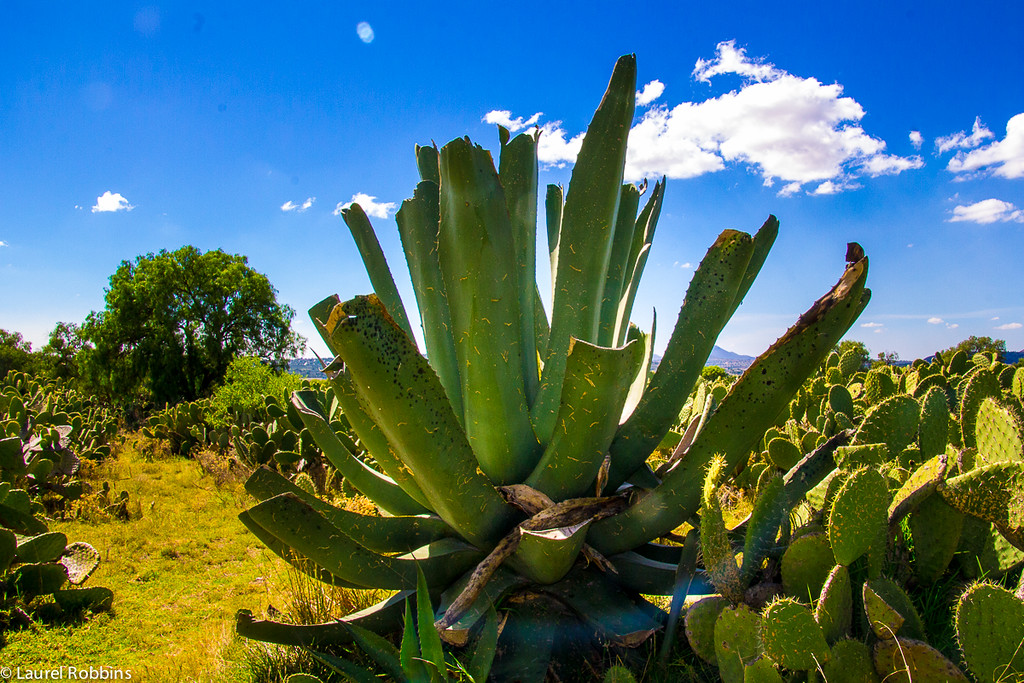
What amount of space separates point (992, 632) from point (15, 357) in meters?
34.9

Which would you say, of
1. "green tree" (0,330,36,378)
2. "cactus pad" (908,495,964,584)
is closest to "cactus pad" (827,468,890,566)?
"cactus pad" (908,495,964,584)

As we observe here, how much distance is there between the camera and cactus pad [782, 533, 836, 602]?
4.13 feet

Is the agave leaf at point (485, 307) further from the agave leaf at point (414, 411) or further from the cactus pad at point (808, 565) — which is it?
the cactus pad at point (808, 565)

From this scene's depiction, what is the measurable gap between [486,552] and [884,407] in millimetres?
1429

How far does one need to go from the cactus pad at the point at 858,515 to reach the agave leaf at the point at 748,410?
8.4 inches

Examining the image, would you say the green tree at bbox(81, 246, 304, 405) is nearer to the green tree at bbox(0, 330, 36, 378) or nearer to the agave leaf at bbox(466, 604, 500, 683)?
the green tree at bbox(0, 330, 36, 378)

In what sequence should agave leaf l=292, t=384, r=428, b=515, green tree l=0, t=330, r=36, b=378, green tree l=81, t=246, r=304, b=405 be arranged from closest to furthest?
agave leaf l=292, t=384, r=428, b=515
green tree l=81, t=246, r=304, b=405
green tree l=0, t=330, r=36, b=378

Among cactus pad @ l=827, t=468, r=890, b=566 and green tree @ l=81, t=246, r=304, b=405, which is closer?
cactus pad @ l=827, t=468, r=890, b=566

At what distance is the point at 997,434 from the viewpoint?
159 cm

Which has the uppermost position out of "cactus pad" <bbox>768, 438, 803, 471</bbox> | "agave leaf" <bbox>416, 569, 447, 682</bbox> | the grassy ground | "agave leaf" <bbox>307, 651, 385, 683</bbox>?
"cactus pad" <bbox>768, 438, 803, 471</bbox>

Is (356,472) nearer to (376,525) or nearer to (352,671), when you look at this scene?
Result: (376,525)

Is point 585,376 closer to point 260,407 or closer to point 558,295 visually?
point 558,295

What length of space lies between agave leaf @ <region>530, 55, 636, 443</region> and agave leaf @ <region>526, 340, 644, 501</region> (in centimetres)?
17

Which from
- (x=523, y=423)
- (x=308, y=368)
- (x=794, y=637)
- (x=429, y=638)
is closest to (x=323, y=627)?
(x=429, y=638)
